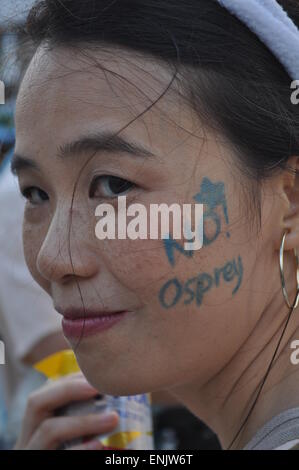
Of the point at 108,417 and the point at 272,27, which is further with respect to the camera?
the point at 108,417

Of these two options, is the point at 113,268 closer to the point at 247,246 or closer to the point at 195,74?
the point at 247,246

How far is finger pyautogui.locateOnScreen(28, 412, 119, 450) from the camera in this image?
187 centimetres

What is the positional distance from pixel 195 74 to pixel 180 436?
2.52 metres

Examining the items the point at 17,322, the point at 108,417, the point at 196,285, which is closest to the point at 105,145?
the point at 196,285

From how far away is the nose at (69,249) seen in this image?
1.43 meters

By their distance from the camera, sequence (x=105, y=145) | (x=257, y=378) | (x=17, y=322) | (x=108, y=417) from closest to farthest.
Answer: (x=105, y=145)
(x=257, y=378)
(x=108, y=417)
(x=17, y=322)

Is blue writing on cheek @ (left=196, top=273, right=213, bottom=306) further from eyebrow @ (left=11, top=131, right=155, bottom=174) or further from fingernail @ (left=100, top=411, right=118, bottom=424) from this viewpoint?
fingernail @ (left=100, top=411, right=118, bottom=424)

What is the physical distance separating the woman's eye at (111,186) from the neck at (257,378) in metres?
0.38

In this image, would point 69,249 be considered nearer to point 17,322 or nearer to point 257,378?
point 257,378

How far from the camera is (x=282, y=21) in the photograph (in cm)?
149

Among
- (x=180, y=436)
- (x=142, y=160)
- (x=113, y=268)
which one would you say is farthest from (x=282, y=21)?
(x=180, y=436)

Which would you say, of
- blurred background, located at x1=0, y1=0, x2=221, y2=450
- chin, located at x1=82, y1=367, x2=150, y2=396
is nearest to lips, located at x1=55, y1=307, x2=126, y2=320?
chin, located at x1=82, y1=367, x2=150, y2=396

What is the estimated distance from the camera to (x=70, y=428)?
1894mm

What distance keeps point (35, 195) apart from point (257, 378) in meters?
0.62
